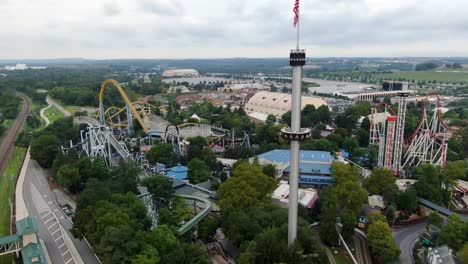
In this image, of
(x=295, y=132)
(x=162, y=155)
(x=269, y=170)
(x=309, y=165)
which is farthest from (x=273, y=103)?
(x=295, y=132)

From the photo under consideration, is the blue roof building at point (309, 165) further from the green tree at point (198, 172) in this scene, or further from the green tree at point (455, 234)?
the green tree at point (455, 234)

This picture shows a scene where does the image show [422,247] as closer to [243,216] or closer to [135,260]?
[243,216]

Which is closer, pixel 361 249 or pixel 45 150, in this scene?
pixel 361 249

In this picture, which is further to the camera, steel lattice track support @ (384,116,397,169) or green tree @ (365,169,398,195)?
steel lattice track support @ (384,116,397,169)

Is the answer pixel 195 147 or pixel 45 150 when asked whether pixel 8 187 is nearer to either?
pixel 45 150

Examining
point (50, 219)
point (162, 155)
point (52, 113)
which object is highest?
point (162, 155)

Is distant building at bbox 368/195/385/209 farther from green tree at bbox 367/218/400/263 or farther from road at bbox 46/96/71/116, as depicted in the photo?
road at bbox 46/96/71/116

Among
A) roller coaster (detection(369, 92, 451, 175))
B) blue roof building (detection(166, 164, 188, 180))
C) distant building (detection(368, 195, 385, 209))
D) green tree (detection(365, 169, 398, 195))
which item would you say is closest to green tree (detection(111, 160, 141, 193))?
blue roof building (detection(166, 164, 188, 180))
